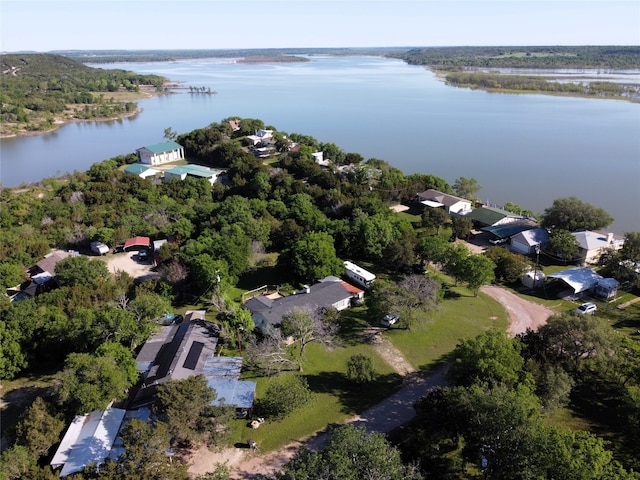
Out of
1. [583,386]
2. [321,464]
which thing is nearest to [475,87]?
[583,386]

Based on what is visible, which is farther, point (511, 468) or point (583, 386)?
point (583, 386)

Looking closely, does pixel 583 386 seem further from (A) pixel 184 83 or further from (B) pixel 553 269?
(A) pixel 184 83

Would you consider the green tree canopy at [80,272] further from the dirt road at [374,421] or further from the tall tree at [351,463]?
the tall tree at [351,463]

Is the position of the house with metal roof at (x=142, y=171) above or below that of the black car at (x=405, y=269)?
above

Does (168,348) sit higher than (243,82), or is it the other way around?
(243,82)

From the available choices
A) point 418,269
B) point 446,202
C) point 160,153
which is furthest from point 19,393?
point 160,153

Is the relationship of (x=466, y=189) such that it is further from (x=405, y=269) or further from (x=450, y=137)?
(x=450, y=137)

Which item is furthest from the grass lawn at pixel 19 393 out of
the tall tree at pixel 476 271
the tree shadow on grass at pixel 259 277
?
the tall tree at pixel 476 271
